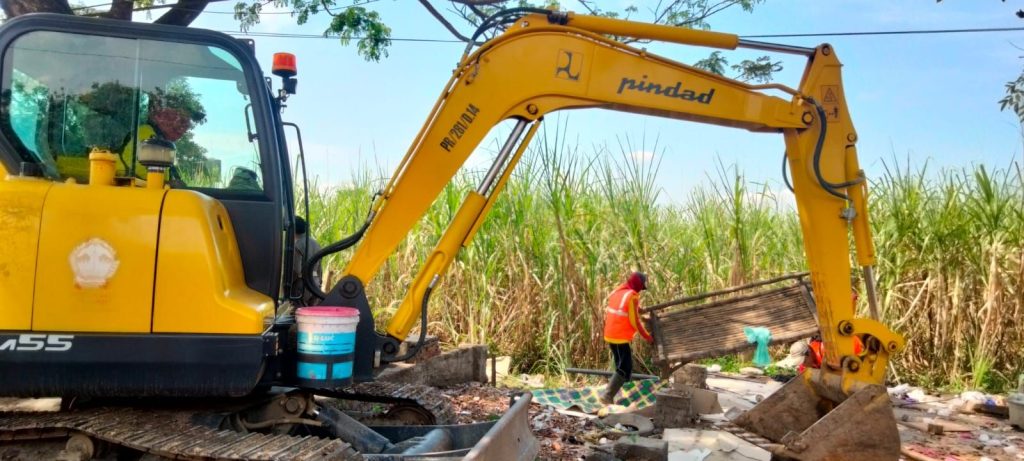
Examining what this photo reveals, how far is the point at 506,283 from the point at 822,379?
467cm

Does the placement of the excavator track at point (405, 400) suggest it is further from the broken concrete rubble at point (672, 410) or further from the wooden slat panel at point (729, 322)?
the wooden slat panel at point (729, 322)

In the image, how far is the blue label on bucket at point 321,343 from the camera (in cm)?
356

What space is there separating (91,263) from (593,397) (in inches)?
205

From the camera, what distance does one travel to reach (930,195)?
9.40 metres

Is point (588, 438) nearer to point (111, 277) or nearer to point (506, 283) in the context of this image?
point (506, 283)

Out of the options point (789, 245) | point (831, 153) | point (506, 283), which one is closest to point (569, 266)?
point (506, 283)

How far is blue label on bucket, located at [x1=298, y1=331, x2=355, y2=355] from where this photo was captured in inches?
140

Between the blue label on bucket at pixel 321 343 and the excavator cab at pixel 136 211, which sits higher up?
the excavator cab at pixel 136 211

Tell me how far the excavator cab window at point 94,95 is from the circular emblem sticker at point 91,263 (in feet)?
1.84

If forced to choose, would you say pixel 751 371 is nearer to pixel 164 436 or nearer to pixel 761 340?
pixel 761 340

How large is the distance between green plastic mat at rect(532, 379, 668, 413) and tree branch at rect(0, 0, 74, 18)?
545 centimetres

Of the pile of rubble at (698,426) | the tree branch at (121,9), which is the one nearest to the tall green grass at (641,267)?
the pile of rubble at (698,426)

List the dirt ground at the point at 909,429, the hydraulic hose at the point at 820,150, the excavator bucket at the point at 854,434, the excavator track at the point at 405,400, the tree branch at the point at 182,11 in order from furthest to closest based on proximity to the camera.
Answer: the tree branch at the point at 182,11 < the dirt ground at the point at 909,429 < the excavator track at the point at 405,400 < the hydraulic hose at the point at 820,150 < the excavator bucket at the point at 854,434

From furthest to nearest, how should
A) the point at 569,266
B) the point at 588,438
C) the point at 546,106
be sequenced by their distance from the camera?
1. the point at 569,266
2. the point at 588,438
3. the point at 546,106
